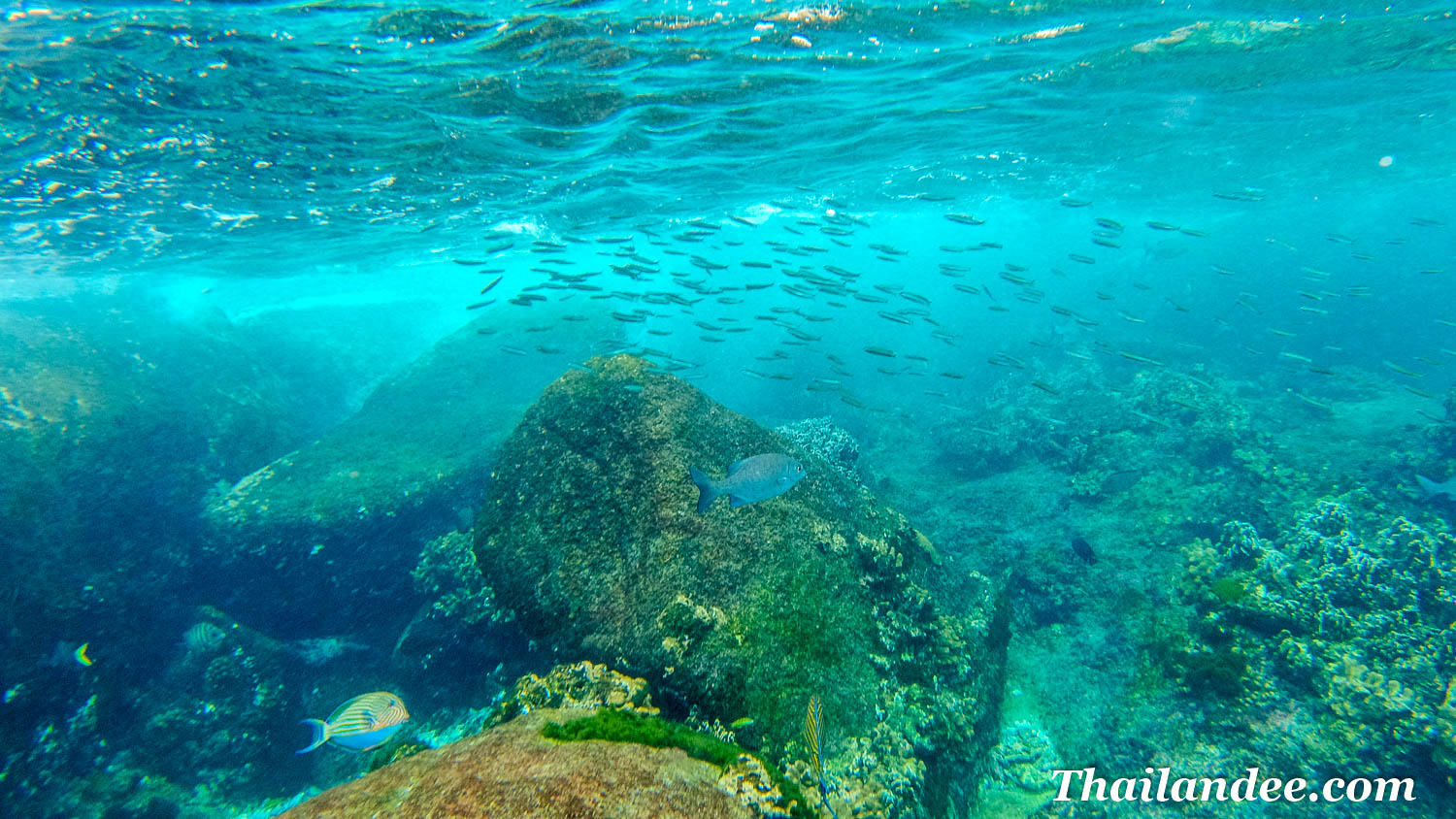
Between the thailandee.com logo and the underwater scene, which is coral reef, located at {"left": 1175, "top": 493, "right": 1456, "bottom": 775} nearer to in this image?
the underwater scene

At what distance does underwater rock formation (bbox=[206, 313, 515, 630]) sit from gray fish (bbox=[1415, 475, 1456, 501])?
1867cm

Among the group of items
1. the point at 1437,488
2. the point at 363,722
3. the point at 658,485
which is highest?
the point at 658,485

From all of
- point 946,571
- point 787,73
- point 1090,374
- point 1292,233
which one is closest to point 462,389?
point 787,73

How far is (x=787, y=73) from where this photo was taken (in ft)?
40.7

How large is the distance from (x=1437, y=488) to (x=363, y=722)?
17114 millimetres

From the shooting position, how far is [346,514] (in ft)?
34.5

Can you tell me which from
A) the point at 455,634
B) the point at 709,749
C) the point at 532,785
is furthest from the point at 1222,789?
the point at 455,634

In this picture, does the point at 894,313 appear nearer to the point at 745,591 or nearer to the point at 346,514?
the point at 745,591

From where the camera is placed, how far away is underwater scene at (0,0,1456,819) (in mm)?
4668

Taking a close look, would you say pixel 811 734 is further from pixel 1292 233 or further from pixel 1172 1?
pixel 1292 233

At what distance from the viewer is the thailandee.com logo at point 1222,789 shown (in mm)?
5105

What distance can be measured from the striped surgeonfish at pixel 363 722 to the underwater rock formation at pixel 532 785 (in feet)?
8.39

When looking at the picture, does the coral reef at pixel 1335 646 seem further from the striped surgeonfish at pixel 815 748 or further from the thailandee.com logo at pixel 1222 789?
the striped surgeonfish at pixel 815 748

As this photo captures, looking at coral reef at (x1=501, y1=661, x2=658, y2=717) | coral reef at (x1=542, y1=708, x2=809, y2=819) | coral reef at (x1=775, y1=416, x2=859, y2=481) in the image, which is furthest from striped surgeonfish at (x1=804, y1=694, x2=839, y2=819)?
A: coral reef at (x1=775, y1=416, x2=859, y2=481)
